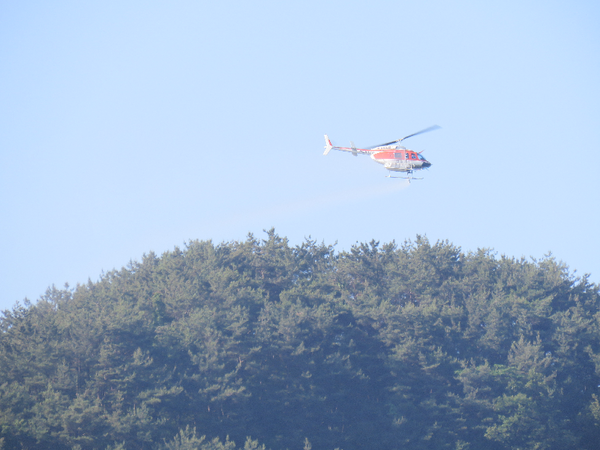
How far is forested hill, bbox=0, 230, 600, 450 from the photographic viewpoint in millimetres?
47438

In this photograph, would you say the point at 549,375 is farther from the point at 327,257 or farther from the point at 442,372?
the point at 327,257

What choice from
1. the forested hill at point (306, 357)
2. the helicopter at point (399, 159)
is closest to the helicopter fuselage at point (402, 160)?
the helicopter at point (399, 159)

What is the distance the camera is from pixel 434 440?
54.2m

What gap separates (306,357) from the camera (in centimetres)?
5300

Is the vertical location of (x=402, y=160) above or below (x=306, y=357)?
above

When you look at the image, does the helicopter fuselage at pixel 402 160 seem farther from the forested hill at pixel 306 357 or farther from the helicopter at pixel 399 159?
the forested hill at pixel 306 357

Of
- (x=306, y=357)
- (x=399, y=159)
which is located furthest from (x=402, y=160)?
(x=306, y=357)

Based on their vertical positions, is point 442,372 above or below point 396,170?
below

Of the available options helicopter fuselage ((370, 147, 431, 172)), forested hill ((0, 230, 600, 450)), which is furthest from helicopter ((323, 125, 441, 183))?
forested hill ((0, 230, 600, 450))

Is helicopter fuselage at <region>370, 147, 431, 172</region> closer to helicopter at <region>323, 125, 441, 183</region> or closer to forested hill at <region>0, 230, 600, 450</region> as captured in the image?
helicopter at <region>323, 125, 441, 183</region>

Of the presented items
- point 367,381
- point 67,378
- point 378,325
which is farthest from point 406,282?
point 67,378

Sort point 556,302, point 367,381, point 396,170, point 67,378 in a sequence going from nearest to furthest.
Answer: point 67,378 → point 396,170 → point 367,381 → point 556,302

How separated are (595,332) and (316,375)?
23.9 meters

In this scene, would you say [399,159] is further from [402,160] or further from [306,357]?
[306,357]
